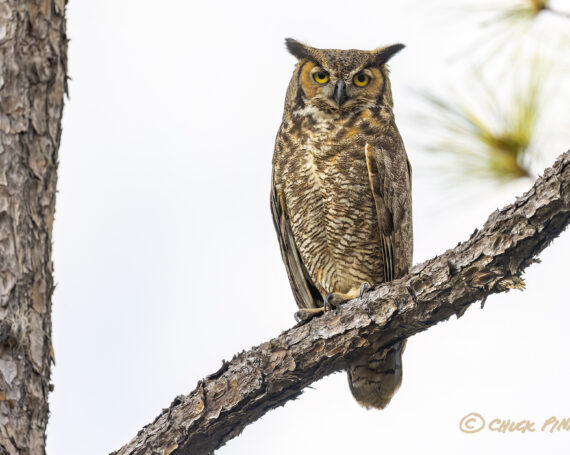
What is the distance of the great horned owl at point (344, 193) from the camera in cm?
344

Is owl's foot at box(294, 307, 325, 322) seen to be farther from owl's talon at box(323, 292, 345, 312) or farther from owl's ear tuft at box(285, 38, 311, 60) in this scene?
owl's ear tuft at box(285, 38, 311, 60)

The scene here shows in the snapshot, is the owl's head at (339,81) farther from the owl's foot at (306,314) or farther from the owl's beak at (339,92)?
the owl's foot at (306,314)

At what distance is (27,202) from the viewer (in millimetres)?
2035

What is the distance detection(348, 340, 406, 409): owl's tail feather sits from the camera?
317 centimetres

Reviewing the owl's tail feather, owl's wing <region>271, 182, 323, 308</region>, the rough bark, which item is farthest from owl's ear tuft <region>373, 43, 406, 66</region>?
the rough bark

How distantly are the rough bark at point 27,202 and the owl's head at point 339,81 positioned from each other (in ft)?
5.87

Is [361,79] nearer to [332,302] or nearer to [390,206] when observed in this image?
[390,206]

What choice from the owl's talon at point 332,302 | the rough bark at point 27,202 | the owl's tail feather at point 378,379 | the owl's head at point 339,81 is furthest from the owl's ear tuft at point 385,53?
the rough bark at point 27,202

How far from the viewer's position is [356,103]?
3.74m

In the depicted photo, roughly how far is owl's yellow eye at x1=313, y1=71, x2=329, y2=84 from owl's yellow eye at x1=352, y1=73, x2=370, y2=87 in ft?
0.48

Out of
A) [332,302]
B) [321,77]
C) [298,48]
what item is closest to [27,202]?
[332,302]

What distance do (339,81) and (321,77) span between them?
0.14 meters

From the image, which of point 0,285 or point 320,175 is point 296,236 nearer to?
point 320,175

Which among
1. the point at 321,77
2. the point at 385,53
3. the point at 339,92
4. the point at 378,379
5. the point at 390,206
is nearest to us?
the point at 378,379
